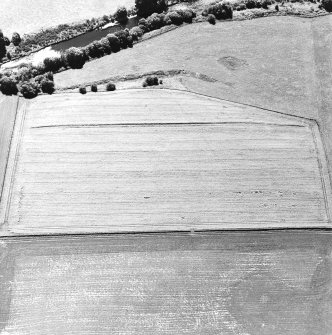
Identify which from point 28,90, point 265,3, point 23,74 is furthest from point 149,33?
point 28,90

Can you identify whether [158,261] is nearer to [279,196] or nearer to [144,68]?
[279,196]

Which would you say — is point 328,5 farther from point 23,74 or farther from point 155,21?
point 23,74

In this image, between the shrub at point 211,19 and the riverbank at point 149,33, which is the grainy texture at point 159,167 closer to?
the riverbank at point 149,33

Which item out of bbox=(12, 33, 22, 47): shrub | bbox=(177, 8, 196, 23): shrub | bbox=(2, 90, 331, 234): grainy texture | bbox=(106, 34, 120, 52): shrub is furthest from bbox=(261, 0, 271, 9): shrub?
bbox=(12, 33, 22, 47): shrub

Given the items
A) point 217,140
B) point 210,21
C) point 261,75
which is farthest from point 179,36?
point 217,140

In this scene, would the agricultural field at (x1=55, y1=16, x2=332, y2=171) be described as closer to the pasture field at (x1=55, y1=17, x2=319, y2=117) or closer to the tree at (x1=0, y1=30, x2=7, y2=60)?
the pasture field at (x1=55, y1=17, x2=319, y2=117)

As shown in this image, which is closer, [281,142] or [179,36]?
[281,142]

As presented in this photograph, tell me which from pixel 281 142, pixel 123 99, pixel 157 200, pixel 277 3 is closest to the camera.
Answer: pixel 157 200

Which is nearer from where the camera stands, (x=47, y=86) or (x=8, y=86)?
(x=8, y=86)
